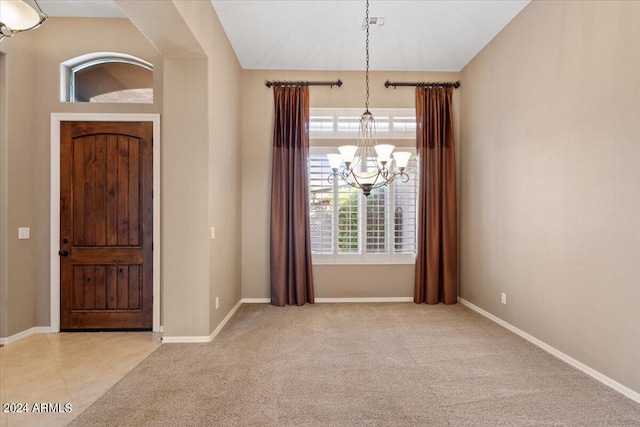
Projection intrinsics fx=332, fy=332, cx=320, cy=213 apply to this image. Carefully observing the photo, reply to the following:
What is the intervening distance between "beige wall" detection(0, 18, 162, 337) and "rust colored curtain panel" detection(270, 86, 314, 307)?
5.67 ft

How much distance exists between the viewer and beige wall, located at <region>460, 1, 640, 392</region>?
8.03 ft

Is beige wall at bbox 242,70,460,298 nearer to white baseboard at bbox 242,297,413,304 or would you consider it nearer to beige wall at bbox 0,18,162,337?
white baseboard at bbox 242,297,413,304

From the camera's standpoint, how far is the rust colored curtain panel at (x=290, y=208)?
15.8ft

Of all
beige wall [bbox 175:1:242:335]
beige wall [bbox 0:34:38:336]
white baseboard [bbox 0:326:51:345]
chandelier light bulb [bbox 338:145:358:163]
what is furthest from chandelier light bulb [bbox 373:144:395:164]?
white baseboard [bbox 0:326:51:345]

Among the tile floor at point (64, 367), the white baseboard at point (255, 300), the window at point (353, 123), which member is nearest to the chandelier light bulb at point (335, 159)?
the window at point (353, 123)

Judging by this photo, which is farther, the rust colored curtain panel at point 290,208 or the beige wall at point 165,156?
the rust colored curtain panel at point 290,208

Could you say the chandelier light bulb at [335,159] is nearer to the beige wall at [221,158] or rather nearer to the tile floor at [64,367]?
the beige wall at [221,158]

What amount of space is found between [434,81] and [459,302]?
3.37 meters

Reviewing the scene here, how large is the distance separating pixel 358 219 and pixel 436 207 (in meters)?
1.16

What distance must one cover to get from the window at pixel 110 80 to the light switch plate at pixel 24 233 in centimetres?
157

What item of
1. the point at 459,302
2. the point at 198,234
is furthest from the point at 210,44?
the point at 459,302

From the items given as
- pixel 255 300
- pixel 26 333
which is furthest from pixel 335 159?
pixel 26 333

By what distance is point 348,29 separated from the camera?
13.0ft

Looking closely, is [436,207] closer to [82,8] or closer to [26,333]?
[82,8]
